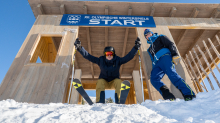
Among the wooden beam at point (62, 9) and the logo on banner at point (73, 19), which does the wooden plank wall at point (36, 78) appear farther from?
the wooden beam at point (62, 9)

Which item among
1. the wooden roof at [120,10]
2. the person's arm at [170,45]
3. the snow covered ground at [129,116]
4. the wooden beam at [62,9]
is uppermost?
the wooden roof at [120,10]

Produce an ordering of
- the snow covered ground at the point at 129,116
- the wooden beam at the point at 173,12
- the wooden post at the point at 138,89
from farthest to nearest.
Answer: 1. the wooden beam at the point at 173,12
2. the wooden post at the point at 138,89
3. the snow covered ground at the point at 129,116

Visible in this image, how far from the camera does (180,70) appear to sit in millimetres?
4074

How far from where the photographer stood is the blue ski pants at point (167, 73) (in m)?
2.68

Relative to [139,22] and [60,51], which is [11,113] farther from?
[139,22]

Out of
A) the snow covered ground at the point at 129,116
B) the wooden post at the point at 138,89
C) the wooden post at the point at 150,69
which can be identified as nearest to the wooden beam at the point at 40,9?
the wooden post at the point at 150,69

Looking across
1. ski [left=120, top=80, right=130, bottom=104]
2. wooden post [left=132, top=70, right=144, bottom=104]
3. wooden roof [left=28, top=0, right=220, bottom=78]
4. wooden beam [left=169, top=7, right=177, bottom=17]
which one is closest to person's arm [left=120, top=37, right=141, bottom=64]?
ski [left=120, top=80, right=130, bottom=104]

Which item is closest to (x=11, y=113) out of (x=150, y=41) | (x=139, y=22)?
(x=150, y=41)

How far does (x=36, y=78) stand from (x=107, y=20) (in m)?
3.55

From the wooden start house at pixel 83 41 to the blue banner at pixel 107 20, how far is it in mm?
160

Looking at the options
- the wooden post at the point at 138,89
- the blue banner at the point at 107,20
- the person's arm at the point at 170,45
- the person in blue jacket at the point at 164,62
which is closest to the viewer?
the person in blue jacket at the point at 164,62

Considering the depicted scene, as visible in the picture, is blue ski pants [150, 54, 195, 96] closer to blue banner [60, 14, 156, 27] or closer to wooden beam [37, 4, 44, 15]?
blue banner [60, 14, 156, 27]

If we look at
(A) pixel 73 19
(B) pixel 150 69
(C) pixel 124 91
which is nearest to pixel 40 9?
(A) pixel 73 19

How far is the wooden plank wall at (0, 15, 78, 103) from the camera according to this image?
3293 mm
